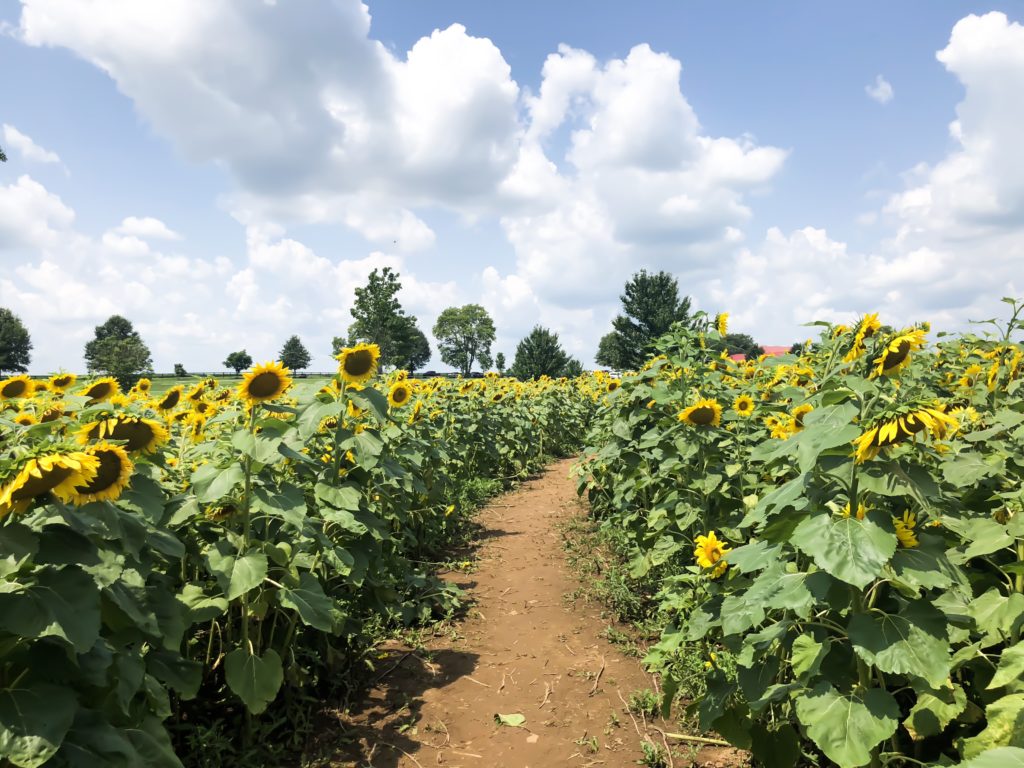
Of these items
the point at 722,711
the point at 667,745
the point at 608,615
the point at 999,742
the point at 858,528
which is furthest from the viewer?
the point at 608,615

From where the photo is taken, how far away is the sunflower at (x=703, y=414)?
14.4 ft

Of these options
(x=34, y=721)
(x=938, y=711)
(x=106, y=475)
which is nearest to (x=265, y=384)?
(x=106, y=475)

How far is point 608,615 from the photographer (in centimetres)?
495

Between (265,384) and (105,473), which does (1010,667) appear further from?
(265,384)

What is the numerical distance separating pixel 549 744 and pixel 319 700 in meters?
1.34

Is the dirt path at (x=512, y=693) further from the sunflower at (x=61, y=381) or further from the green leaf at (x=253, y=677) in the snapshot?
the sunflower at (x=61, y=381)

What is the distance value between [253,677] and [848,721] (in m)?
2.41

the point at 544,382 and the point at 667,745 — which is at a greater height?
the point at 544,382

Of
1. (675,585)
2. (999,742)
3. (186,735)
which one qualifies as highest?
(999,742)

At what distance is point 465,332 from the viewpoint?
10450 cm

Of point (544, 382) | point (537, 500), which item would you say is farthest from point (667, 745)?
point (544, 382)

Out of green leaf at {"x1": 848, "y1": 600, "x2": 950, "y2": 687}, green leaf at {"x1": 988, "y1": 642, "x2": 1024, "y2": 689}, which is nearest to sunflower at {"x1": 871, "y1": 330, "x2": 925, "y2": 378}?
green leaf at {"x1": 848, "y1": 600, "x2": 950, "y2": 687}

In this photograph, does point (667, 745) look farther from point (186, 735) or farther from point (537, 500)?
point (537, 500)

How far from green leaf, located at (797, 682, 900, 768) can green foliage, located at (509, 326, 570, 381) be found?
178ft
